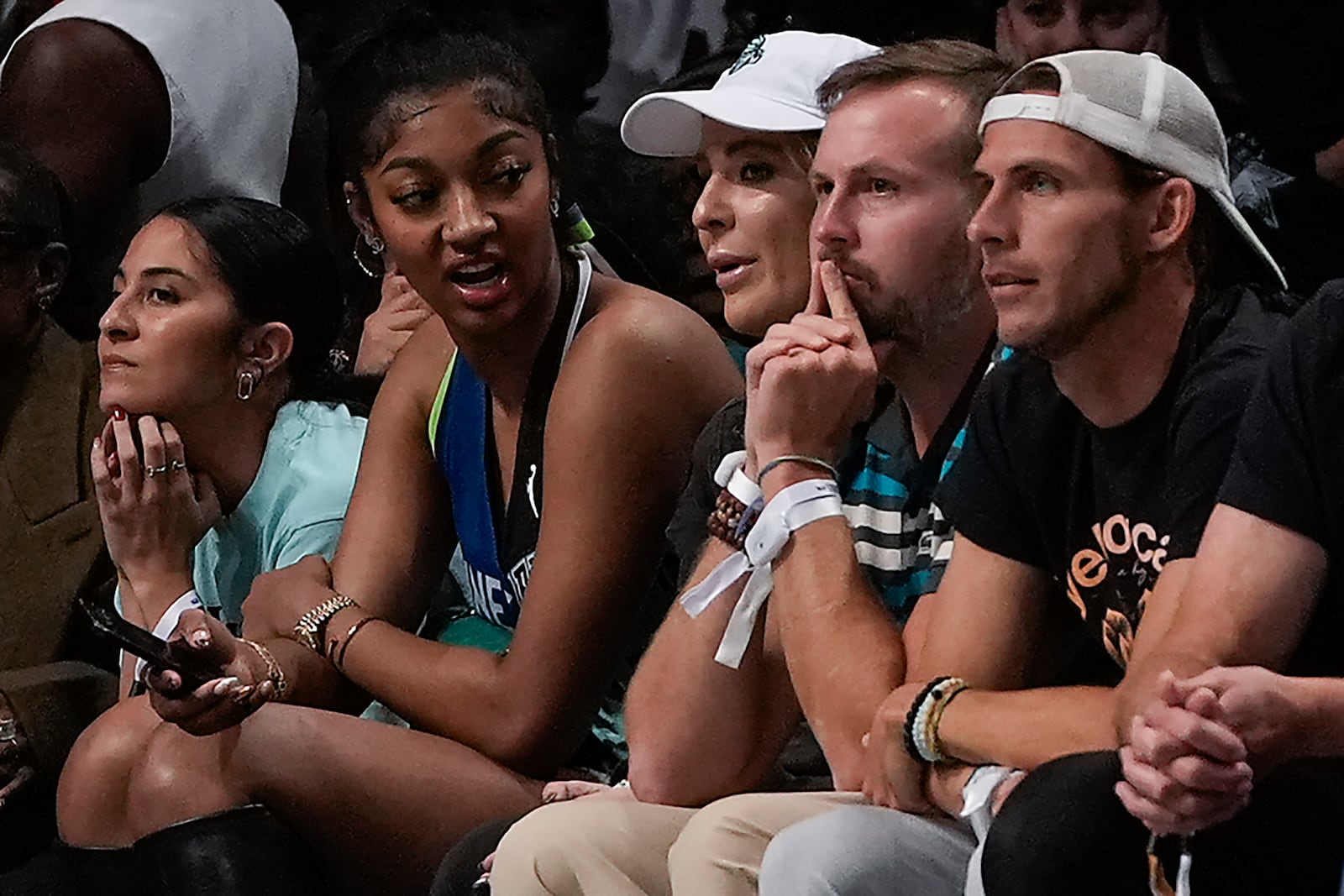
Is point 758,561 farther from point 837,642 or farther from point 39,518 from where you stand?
point 39,518

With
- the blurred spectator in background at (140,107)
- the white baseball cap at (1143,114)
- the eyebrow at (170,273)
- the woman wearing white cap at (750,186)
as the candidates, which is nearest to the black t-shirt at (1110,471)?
the white baseball cap at (1143,114)

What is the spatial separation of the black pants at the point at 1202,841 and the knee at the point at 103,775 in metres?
1.17

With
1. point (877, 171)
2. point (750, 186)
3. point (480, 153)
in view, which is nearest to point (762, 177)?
point (750, 186)

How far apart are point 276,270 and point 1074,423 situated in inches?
51.3

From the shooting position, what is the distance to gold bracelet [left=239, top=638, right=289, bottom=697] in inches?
96.5

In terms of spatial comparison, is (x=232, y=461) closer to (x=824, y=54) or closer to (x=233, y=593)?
(x=233, y=593)

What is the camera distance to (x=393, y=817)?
7.66 ft

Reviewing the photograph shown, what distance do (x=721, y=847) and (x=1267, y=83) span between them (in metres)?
1.28

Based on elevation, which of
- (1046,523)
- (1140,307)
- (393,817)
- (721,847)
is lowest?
(393,817)

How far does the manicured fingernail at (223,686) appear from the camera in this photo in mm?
2346

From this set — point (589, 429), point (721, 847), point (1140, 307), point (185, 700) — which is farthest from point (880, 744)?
point (185, 700)

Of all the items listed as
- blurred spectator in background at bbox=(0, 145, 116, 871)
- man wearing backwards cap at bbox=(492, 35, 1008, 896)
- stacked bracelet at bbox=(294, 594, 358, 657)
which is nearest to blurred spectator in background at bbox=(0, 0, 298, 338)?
blurred spectator in background at bbox=(0, 145, 116, 871)

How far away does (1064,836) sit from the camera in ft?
5.07

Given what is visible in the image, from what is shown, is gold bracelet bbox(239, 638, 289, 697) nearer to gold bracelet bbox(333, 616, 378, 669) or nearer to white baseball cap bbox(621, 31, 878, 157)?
gold bracelet bbox(333, 616, 378, 669)
